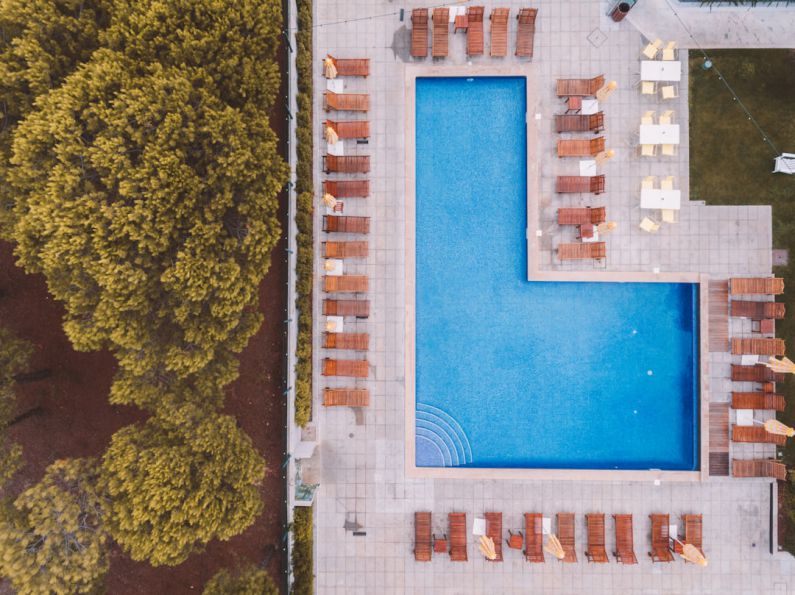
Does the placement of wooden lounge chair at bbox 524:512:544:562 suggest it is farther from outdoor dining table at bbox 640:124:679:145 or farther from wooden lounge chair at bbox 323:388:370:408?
outdoor dining table at bbox 640:124:679:145

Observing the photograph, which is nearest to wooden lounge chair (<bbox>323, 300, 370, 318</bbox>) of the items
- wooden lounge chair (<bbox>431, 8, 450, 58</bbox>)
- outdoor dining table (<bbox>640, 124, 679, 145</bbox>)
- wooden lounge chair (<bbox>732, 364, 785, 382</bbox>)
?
wooden lounge chair (<bbox>431, 8, 450, 58</bbox>)

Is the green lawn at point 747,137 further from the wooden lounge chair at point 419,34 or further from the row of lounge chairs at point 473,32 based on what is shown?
the wooden lounge chair at point 419,34

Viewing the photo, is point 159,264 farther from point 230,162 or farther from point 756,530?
point 756,530

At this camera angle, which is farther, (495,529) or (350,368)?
(350,368)

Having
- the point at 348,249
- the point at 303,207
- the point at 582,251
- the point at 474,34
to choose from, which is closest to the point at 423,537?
the point at 348,249

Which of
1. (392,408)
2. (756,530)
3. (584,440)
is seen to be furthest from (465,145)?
(756,530)

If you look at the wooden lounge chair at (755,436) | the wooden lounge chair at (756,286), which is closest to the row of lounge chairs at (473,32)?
the wooden lounge chair at (756,286)

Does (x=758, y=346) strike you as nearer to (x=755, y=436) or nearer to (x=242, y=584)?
(x=755, y=436)
